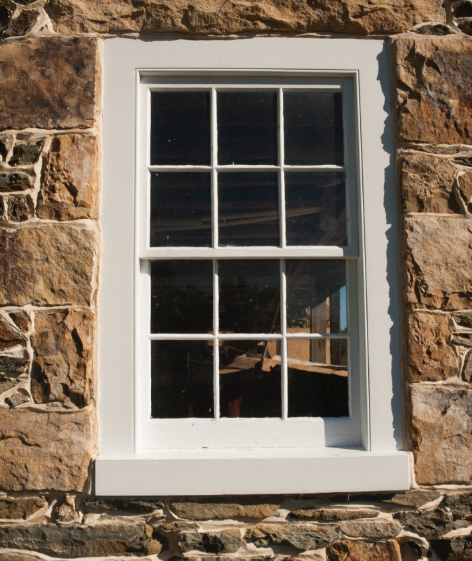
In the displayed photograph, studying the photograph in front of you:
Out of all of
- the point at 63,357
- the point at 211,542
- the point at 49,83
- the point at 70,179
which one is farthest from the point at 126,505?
the point at 49,83

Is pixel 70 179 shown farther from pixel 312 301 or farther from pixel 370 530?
pixel 370 530

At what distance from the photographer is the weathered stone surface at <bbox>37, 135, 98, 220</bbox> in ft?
8.35

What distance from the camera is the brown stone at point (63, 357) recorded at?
2.47 m

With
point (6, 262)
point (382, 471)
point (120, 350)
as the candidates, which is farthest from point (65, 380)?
point (382, 471)

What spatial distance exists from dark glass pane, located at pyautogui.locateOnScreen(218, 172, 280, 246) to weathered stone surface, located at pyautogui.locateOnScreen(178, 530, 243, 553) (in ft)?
4.74

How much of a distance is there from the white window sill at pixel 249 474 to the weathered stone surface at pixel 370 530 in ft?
0.59

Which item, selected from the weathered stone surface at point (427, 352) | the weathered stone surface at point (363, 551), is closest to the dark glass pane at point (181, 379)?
the weathered stone surface at point (363, 551)

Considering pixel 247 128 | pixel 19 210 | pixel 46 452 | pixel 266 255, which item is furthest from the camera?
pixel 247 128

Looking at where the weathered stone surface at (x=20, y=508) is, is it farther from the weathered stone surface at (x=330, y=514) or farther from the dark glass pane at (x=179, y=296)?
the weathered stone surface at (x=330, y=514)

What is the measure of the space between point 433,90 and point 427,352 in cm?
135

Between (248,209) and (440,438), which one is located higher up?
(248,209)

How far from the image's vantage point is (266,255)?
8.74 feet

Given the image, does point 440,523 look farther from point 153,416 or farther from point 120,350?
point 120,350

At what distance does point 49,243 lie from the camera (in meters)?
2.52
